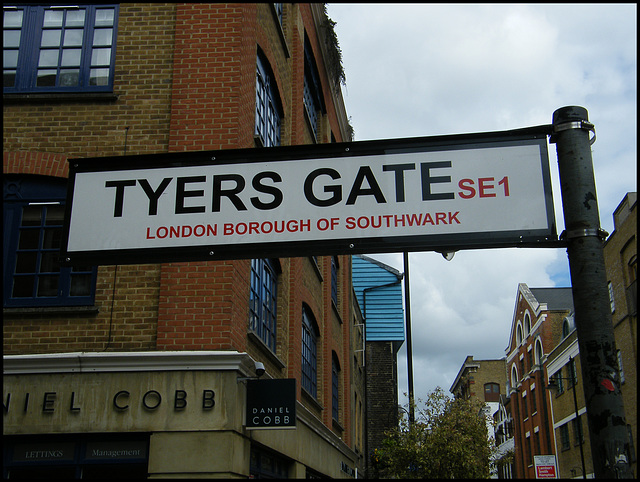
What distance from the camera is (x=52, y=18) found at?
1127 centimetres

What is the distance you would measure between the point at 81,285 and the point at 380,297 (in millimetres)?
A: 32166

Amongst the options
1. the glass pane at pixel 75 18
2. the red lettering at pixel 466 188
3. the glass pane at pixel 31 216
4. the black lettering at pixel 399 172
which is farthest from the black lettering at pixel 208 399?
the glass pane at pixel 75 18

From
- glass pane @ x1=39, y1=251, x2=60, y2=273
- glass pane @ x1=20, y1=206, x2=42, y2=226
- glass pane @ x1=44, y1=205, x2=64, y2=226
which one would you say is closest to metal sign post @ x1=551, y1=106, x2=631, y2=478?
glass pane @ x1=39, y1=251, x2=60, y2=273

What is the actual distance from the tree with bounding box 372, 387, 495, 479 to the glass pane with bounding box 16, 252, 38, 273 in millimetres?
15540

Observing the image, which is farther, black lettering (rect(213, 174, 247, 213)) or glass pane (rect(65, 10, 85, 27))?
glass pane (rect(65, 10, 85, 27))

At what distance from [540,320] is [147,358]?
38.9m

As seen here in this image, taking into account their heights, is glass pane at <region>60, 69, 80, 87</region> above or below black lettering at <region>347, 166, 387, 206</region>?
above

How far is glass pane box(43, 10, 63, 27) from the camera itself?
11.2m

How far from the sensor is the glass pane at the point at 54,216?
10.2 metres

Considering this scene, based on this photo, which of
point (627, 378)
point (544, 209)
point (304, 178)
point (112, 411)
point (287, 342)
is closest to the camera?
point (544, 209)

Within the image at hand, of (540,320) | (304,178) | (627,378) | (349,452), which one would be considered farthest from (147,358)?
(540,320)

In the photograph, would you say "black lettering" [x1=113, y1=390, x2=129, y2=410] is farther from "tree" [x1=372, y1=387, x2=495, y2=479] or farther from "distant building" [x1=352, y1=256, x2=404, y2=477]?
"distant building" [x1=352, y1=256, x2=404, y2=477]

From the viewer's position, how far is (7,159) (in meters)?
10.3

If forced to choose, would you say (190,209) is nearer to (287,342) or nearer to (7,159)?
(7,159)
